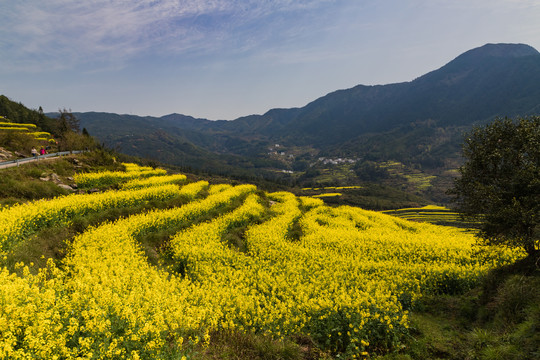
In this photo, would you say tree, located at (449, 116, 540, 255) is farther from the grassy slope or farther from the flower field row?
the flower field row

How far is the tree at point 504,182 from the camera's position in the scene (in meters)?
10.3

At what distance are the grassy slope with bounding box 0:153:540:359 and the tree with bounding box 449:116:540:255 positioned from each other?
1.64 m

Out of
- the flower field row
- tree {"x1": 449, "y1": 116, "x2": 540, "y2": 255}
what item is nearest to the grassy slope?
the flower field row

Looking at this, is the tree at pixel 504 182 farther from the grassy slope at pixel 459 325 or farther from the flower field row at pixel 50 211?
the flower field row at pixel 50 211

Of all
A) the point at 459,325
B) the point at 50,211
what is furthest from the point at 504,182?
the point at 50,211

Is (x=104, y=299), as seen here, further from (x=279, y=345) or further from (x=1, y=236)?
(x=1, y=236)

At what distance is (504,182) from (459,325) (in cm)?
654

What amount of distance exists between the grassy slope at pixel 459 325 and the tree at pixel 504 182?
164cm

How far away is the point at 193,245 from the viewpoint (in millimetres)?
16891

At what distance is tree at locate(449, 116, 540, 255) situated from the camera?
33.8 feet

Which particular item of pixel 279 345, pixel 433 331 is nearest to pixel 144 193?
pixel 279 345

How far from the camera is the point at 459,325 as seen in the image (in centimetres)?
1070

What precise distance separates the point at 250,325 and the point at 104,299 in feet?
16.3

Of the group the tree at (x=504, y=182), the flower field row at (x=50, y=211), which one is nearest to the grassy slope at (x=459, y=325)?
the flower field row at (x=50, y=211)
